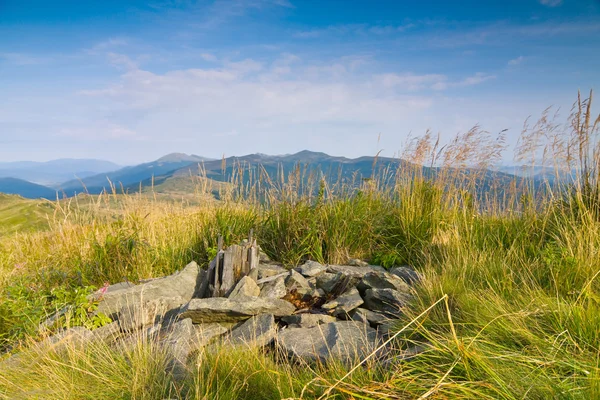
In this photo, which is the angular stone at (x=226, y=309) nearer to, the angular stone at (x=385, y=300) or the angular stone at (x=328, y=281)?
the angular stone at (x=328, y=281)

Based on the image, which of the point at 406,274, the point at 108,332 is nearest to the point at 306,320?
the point at 406,274

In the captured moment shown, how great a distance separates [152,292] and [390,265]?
3309mm

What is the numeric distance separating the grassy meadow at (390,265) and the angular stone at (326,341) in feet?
0.51

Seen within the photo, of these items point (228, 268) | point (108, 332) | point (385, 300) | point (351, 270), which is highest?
point (228, 268)

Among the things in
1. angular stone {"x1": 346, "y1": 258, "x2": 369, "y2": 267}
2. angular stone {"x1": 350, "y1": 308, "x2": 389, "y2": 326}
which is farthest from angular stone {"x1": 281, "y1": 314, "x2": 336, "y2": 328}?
angular stone {"x1": 346, "y1": 258, "x2": 369, "y2": 267}

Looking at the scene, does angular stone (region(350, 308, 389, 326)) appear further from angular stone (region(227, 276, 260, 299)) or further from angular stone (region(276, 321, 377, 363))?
angular stone (region(227, 276, 260, 299))

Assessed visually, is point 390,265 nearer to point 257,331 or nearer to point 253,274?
point 253,274

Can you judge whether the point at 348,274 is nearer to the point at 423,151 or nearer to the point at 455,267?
the point at 455,267

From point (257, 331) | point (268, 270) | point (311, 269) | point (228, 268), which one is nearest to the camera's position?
point (257, 331)

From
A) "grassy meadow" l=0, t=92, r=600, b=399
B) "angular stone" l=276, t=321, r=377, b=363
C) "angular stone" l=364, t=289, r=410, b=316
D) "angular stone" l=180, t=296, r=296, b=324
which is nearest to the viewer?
"grassy meadow" l=0, t=92, r=600, b=399

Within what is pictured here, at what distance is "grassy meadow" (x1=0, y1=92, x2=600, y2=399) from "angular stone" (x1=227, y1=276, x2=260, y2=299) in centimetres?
93

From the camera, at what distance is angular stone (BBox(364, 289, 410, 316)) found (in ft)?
12.9

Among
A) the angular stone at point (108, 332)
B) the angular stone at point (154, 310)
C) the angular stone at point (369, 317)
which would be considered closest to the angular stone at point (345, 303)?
the angular stone at point (369, 317)

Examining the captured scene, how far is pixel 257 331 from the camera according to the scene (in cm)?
347
